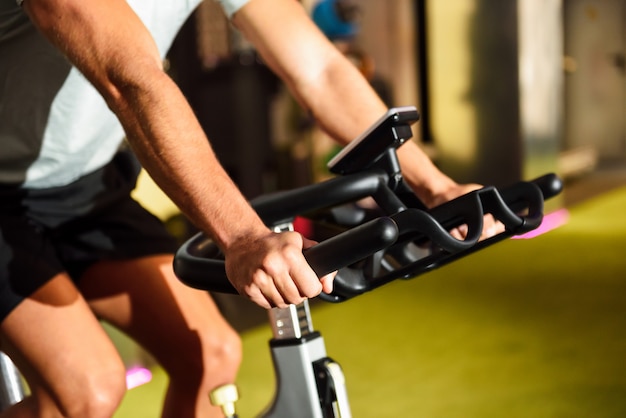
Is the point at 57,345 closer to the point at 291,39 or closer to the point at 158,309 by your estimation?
the point at 158,309

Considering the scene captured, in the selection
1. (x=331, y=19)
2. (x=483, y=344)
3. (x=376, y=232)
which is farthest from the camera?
(x=331, y=19)

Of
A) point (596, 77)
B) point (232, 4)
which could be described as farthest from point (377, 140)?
point (596, 77)

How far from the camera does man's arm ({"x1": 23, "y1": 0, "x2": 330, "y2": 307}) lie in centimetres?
99

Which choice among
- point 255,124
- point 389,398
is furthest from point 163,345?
point 255,124

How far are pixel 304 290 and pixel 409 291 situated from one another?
3102 mm

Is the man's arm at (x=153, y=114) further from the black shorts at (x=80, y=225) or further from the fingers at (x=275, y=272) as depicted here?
the black shorts at (x=80, y=225)

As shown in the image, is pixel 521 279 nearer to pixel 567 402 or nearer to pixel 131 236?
pixel 567 402

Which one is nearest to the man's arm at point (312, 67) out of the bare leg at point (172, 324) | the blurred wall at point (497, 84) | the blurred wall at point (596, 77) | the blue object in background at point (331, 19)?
the bare leg at point (172, 324)

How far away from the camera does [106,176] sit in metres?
1.58

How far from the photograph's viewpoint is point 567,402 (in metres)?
2.51

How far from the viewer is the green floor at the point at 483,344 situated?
259cm

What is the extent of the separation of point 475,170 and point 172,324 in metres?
4.45

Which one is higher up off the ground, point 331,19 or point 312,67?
point 331,19

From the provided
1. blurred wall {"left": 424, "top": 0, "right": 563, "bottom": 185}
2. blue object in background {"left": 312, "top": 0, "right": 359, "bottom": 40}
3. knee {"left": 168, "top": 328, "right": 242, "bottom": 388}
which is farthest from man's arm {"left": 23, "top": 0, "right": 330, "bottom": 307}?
blurred wall {"left": 424, "top": 0, "right": 563, "bottom": 185}
